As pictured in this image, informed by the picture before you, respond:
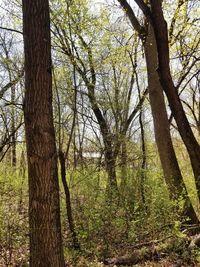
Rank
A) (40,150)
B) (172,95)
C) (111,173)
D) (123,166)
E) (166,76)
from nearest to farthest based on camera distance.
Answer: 1. (40,150)
2. (166,76)
3. (172,95)
4. (111,173)
5. (123,166)

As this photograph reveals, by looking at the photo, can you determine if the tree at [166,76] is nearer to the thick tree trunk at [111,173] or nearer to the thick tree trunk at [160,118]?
the thick tree trunk at [160,118]

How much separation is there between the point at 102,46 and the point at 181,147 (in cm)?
1086

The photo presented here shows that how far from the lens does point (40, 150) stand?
13.2 feet

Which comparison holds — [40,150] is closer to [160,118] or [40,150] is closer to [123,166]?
[160,118]

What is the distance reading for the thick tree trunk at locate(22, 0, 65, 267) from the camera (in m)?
4.04

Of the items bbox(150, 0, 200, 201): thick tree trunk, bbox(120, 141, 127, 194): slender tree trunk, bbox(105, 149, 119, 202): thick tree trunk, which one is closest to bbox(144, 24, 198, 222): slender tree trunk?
bbox(150, 0, 200, 201): thick tree trunk

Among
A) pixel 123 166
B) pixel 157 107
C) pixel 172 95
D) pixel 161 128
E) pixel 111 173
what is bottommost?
pixel 111 173

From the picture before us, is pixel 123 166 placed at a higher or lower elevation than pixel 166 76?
lower

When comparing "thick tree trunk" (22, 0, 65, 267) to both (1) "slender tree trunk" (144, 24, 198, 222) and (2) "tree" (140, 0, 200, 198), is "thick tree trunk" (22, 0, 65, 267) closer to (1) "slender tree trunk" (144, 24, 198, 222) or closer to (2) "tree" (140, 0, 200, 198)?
(2) "tree" (140, 0, 200, 198)

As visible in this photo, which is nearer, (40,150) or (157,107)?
(40,150)

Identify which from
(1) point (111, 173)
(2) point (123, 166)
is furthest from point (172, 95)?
(2) point (123, 166)

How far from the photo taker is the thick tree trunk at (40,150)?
404 centimetres

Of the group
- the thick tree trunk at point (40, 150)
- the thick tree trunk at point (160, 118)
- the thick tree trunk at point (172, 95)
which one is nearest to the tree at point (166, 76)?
the thick tree trunk at point (172, 95)

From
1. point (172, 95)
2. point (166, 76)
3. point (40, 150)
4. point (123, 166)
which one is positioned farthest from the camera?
point (123, 166)
